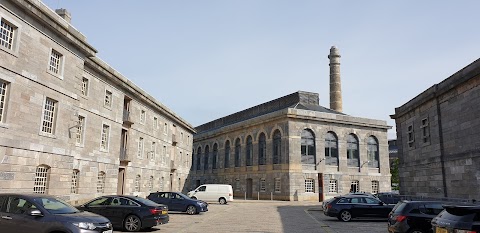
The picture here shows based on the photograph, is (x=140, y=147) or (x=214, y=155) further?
(x=214, y=155)

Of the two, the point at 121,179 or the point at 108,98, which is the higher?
the point at 108,98

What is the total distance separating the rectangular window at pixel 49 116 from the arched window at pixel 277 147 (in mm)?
27689

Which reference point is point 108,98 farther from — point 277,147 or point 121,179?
point 277,147

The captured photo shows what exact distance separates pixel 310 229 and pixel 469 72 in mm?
10500

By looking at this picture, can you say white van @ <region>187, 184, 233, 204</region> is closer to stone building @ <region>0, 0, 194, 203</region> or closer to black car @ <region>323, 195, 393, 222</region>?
stone building @ <region>0, 0, 194, 203</region>

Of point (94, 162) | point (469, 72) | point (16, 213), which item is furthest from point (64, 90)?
point (469, 72)

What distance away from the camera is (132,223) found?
14547 millimetres

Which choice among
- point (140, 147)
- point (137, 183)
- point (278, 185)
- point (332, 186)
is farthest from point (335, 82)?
point (137, 183)

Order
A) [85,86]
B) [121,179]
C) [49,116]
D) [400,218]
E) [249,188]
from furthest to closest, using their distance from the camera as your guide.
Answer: [249,188] < [121,179] < [85,86] < [49,116] < [400,218]

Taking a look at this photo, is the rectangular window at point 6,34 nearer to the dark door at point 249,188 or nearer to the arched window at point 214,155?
the dark door at point 249,188

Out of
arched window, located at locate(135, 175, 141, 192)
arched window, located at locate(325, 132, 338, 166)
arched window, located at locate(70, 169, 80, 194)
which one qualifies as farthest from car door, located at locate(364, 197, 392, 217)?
arched window, located at locate(325, 132, 338, 166)

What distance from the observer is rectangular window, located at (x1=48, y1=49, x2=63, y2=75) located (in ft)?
59.4

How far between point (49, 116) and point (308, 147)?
29680 millimetres

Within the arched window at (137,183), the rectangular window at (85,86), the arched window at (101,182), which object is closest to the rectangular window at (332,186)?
the arched window at (137,183)
